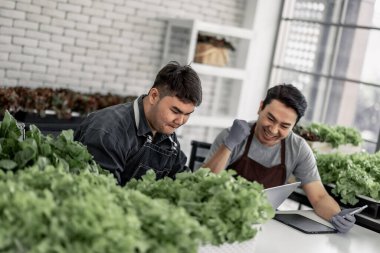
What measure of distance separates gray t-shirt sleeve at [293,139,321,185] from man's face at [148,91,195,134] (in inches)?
44.5

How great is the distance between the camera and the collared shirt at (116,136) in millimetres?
2965

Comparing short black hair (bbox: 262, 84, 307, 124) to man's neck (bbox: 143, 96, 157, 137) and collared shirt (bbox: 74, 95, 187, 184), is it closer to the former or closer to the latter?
collared shirt (bbox: 74, 95, 187, 184)

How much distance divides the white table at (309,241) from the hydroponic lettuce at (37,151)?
980mm

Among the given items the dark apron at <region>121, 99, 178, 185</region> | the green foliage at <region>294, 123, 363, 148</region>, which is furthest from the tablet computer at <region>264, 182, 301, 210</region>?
the green foliage at <region>294, 123, 363, 148</region>

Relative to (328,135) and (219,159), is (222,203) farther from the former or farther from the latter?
(328,135)

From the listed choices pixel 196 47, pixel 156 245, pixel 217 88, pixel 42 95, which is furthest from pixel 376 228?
pixel 217 88

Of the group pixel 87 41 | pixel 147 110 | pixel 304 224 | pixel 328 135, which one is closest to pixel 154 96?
pixel 147 110

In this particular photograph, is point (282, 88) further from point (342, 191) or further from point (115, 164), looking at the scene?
point (115, 164)

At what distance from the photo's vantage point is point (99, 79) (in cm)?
695

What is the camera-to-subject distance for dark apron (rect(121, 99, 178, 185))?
327 centimetres

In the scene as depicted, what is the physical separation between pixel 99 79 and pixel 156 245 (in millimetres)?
5499

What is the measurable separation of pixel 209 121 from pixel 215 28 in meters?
1.14

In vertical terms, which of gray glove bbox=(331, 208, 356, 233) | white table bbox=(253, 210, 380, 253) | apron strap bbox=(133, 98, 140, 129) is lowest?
white table bbox=(253, 210, 380, 253)

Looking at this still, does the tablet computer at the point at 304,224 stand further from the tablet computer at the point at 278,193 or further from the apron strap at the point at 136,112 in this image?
the apron strap at the point at 136,112
